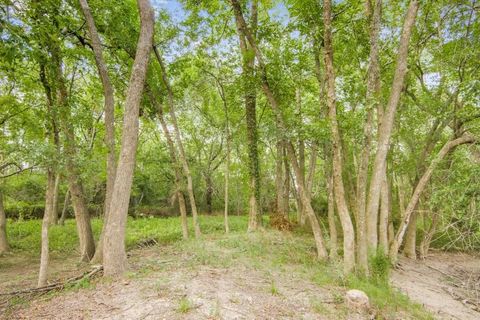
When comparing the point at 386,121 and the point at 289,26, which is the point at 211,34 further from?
the point at 386,121

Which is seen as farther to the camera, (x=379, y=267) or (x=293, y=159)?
(x=293, y=159)

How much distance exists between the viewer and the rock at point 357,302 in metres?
4.18

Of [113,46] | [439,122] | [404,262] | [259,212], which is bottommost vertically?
[404,262]

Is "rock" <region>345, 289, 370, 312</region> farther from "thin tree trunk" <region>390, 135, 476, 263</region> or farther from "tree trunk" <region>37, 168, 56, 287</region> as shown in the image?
"tree trunk" <region>37, 168, 56, 287</region>

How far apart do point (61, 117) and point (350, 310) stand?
6.92m

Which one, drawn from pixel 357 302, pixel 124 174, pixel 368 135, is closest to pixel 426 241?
pixel 368 135

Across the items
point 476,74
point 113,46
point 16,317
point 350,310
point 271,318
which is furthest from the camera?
point 113,46

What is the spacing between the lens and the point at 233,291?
427 centimetres

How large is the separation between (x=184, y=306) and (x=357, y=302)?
8.50ft

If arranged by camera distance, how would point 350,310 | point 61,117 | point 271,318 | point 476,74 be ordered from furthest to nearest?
point 476,74, point 61,117, point 350,310, point 271,318

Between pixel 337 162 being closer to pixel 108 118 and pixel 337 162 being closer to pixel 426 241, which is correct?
pixel 108 118

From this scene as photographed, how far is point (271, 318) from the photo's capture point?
3596 millimetres

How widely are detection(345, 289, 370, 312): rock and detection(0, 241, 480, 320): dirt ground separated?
125 millimetres

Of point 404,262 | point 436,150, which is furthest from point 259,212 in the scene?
point 436,150
